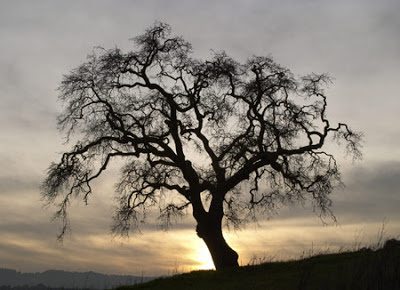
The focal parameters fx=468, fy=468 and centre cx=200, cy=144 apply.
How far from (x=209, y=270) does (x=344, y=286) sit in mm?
13668

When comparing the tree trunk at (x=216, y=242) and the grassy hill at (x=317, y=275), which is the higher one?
the tree trunk at (x=216, y=242)

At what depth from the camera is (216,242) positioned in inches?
916

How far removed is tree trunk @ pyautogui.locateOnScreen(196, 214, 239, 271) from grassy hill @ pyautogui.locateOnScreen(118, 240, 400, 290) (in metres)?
1.15

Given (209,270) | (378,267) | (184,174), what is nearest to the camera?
(378,267)

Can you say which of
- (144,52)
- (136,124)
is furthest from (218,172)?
(144,52)

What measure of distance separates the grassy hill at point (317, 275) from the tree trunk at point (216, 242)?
115 cm

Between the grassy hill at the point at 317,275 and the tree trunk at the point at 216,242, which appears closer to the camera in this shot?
the grassy hill at the point at 317,275

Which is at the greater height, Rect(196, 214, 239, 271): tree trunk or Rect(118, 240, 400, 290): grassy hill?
Rect(196, 214, 239, 271): tree trunk

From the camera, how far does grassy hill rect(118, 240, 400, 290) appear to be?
955 cm

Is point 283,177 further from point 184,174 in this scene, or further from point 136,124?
point 136,124

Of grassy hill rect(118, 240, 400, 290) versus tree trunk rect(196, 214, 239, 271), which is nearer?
grassy hill rect(118, 240, 400, 290)

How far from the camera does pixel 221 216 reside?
77.9 feet

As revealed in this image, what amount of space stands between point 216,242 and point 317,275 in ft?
23.9

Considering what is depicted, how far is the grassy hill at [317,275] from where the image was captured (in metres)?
9.55
